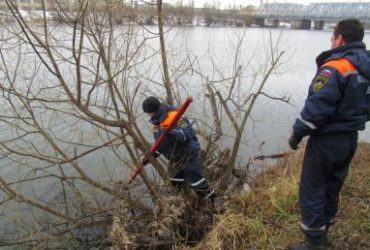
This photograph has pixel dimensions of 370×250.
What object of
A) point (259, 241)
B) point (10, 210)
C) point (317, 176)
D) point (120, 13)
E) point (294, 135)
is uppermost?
point (120, 13)

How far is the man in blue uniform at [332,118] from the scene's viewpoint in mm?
2678

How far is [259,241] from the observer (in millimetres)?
3770

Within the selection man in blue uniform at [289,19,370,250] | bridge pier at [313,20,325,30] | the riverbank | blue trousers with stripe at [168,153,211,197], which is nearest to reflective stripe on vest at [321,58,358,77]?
man in blue uniform at [289,19,370,250]

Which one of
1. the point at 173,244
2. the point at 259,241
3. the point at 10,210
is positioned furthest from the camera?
the point at 10,210

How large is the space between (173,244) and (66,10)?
2687 millimetres

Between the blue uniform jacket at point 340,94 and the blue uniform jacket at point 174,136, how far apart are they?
179 centimetres

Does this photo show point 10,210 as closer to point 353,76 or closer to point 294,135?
point 294,135

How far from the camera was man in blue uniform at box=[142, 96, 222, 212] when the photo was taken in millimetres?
4352

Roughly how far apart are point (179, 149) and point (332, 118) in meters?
2.22

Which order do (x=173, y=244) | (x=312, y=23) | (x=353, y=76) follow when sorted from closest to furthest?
(x=353, y=76), (x=173, y=244), (x=312, y=23)

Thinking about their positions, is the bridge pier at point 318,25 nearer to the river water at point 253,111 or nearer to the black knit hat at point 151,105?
the river water at point 253,111

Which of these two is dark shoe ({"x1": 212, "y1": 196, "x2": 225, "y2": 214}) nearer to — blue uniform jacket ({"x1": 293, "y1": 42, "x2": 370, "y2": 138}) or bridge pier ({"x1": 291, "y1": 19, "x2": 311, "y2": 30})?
blue uniform jacket ({"x1": 293, "y1": 42, "x2": 370, "y2": 138})

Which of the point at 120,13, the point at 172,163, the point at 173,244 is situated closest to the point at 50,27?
the point at 120,13

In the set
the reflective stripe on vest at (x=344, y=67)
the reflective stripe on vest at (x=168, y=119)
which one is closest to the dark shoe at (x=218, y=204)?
the reflective stripe on vest at (x=168, y=119)
